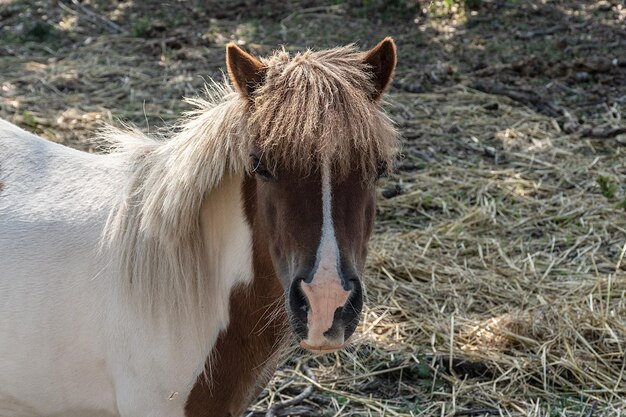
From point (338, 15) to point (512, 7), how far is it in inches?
66.4

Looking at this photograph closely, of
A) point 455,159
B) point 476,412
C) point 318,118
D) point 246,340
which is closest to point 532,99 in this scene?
point 455,159

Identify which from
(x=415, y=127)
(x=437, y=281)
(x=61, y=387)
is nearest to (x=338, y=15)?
(x=415, y=127)

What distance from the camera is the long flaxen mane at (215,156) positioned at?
7.36 ft

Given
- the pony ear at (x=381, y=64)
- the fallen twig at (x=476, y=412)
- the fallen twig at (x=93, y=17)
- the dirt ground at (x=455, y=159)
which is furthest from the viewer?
the fallen twig at (x=93, y=17)

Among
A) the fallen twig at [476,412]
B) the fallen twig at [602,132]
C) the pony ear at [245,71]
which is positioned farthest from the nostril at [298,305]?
the fallen twig at [602,132]

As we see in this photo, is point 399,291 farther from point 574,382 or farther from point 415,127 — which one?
point 415,127

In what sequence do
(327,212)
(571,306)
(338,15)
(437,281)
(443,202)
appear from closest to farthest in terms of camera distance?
(327,212) < (571,306) < (437,281) < (443,202) < (338,15)

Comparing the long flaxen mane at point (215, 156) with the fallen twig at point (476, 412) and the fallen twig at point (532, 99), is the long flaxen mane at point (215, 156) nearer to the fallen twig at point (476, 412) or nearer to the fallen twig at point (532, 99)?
the fallen twig at point (476, 412)

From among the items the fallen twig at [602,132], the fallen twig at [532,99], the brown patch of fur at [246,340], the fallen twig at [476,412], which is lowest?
the fallen twig at [476,412]

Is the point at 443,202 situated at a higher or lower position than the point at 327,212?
lower

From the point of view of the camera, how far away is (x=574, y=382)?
3.72 m

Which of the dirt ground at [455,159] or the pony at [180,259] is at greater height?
the pony at [180,259]

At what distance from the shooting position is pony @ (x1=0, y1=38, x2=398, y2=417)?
233 centimetres

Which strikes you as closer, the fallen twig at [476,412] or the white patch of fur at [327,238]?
the white patch of fur at [327,238]
